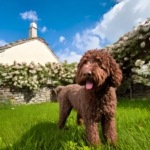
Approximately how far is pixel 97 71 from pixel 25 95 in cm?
1138

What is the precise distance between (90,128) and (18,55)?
1444 cm

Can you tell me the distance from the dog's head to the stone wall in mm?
10357

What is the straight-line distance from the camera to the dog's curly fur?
8.56 ft

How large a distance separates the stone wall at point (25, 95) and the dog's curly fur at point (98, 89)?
10151 mm

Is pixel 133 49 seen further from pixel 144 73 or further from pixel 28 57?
pixel 28 57

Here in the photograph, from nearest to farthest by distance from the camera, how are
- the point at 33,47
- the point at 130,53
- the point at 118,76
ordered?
the point at 118,76, the point at 130,53, the point at 33,47

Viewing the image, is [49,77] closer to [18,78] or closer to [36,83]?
[36,83]

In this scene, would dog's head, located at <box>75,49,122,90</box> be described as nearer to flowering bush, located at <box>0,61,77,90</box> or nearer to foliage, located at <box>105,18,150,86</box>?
foliage, located at <box>105,18,150,86</box>

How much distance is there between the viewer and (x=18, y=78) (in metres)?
13.0

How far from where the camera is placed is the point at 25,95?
13.3 metres

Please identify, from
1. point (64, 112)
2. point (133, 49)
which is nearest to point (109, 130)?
point (64, 112)

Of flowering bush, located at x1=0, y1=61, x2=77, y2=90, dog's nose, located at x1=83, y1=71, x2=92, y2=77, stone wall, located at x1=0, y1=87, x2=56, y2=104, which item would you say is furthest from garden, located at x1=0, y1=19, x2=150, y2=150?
dog's nose, located at x1=83, y1=71, x2=92, y2=77

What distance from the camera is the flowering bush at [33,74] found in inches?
501

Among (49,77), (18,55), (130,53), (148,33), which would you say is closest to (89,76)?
(148,33)
